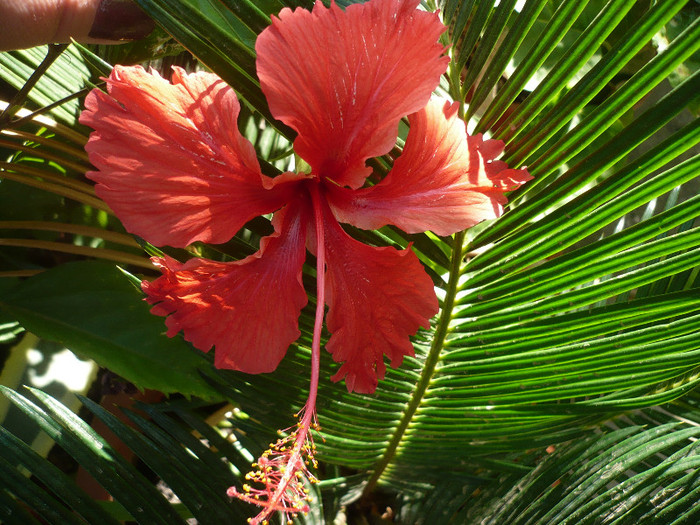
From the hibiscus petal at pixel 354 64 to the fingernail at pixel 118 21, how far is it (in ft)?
0.91

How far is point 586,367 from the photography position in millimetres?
634

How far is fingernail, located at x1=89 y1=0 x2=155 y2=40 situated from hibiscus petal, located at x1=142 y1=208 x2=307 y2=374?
0.92 feet

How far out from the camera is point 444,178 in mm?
509

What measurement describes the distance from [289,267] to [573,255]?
276 mm

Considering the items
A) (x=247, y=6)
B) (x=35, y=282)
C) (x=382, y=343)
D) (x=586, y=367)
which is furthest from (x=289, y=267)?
(x=35, y=282)

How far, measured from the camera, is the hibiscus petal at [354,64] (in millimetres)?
447

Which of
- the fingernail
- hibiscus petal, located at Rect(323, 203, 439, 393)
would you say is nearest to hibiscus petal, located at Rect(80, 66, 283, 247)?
hibiscus petal, located at Rect(323, 203, 439, 393)

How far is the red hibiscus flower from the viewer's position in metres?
0.46

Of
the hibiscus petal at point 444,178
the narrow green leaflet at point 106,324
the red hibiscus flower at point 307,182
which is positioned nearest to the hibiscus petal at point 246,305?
the red hibiscus flower at point 307,182

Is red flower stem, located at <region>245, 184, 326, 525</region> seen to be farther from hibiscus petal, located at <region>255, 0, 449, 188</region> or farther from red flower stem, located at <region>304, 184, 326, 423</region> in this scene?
hibiscus petal, located at <region>255, 0, 449, 188</region>

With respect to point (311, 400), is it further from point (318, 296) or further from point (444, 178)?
point (444, 178)

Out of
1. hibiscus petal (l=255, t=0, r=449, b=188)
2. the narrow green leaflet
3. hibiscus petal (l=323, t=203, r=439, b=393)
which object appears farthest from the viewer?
the narrow green leaflet

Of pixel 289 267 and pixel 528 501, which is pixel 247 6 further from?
pixel 528 501

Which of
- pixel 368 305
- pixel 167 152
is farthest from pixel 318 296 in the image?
pixel 167 152
